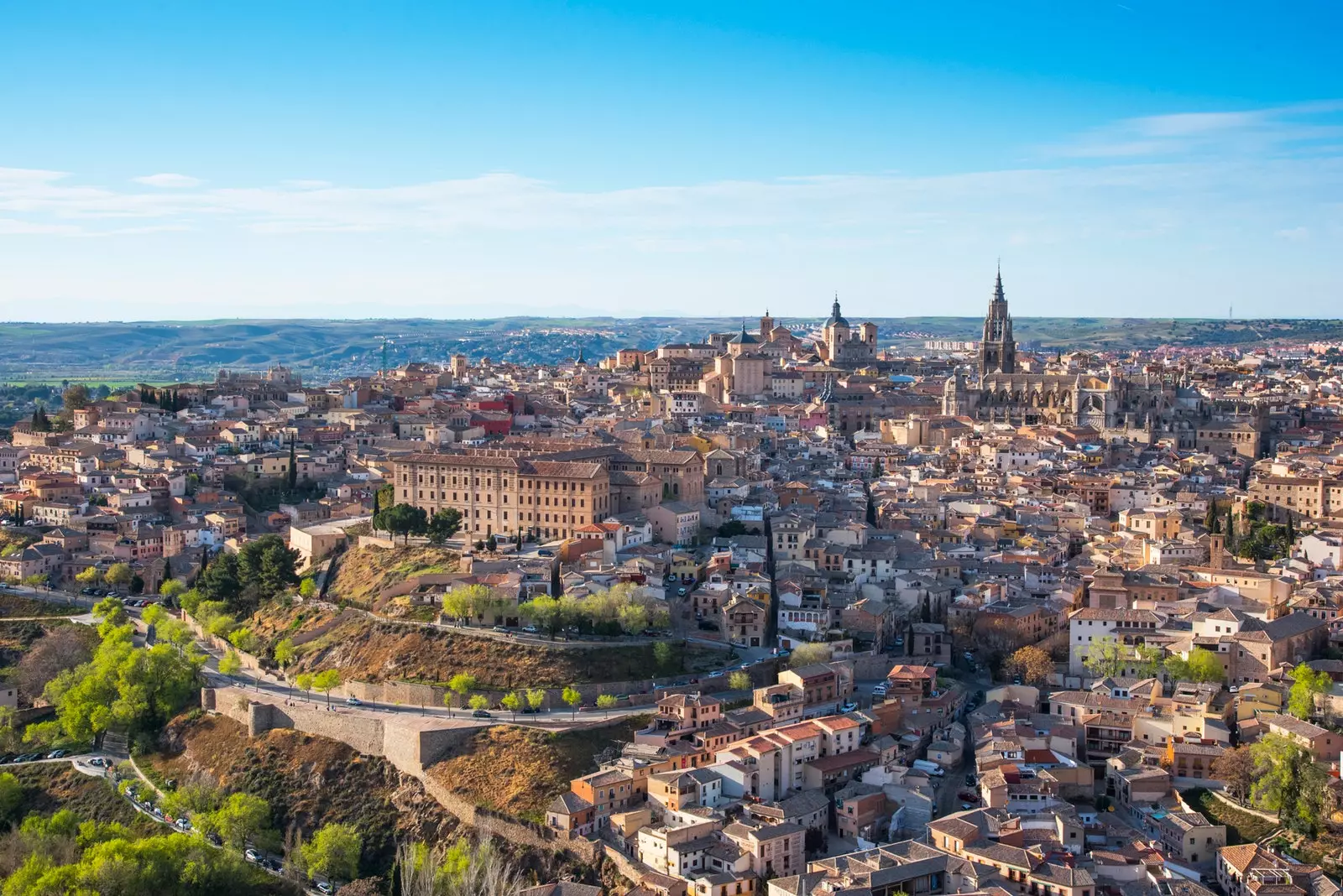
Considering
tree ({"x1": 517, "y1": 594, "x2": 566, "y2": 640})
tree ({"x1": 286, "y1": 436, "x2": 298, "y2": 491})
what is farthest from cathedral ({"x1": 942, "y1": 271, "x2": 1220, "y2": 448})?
tree ({"x1": 517, "y1": 594, "x2": 566, "y2": 640})

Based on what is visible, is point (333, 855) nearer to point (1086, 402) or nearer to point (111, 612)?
point (111, 612)

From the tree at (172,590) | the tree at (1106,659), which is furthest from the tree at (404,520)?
the tree at (1106,659)

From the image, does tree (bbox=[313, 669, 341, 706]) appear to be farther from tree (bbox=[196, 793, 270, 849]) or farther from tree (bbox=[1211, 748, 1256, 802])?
tree (bbox=[1211, 748, 1256, 802])

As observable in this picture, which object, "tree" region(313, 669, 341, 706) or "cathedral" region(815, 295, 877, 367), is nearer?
"tree" region(313, 669, 341, 706)

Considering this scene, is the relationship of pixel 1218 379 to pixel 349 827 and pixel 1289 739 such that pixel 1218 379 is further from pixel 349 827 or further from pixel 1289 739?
pixel 349 827

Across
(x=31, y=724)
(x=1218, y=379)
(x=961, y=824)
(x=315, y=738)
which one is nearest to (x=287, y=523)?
(x=31, y=724)

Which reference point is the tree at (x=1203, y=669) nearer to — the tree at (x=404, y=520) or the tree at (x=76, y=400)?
the tree at (x=404, y=520)
